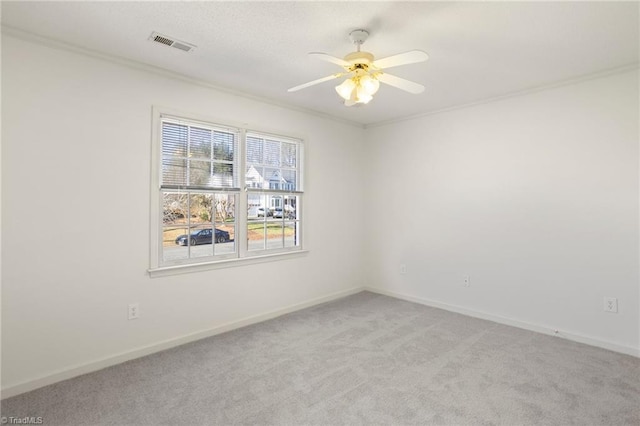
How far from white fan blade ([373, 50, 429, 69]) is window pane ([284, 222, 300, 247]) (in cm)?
244

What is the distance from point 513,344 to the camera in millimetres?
3107

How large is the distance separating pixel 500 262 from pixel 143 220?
3.65 meters

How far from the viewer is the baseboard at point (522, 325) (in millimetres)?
2967

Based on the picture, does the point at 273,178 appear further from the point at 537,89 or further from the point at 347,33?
the point at 537,89

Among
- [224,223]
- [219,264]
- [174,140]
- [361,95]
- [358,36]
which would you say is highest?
[358,36]

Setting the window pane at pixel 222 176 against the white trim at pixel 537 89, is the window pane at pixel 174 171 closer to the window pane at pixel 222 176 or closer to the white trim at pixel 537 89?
the window pane at pixel 222 176

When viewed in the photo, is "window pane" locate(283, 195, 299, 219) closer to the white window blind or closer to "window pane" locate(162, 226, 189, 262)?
the white window blind

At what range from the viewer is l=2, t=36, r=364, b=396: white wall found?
2.34 m

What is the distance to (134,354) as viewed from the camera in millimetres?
2828

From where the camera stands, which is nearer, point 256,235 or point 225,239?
point 225,239

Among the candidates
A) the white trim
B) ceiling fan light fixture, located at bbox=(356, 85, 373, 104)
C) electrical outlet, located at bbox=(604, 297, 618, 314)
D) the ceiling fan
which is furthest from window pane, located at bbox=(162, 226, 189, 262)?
electrical outlet, located at bbox=(604, 297, 618, 314)

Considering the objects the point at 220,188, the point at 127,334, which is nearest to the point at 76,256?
the point at 127,334

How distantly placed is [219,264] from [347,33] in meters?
2.40

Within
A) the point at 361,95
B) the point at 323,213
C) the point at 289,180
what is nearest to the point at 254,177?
the point at 289,180
